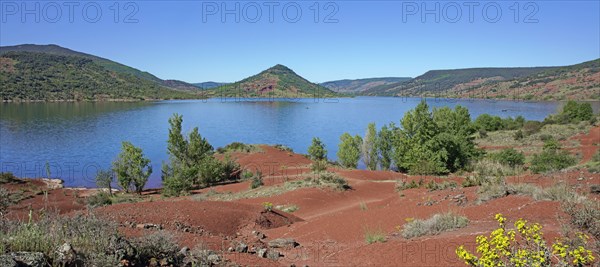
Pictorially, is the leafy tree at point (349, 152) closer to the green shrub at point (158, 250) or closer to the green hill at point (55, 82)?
the green shrub at point (158, 250)

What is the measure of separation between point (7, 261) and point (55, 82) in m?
190

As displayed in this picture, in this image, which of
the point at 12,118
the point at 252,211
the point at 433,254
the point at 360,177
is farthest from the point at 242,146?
the point at 12,118

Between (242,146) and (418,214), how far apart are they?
38.8 m

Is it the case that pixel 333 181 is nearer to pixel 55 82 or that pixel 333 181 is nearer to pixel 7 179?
pixel 7 179

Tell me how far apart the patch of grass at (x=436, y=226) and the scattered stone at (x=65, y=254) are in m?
7.18

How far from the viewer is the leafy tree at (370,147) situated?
3925 centimetres

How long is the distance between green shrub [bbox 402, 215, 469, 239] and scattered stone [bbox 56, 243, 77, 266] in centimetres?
718

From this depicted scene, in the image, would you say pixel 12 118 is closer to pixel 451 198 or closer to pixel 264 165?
pixel 264 165

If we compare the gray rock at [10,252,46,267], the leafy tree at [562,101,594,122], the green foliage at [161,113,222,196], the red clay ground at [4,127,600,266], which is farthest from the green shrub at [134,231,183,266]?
the leafy tree at [562,101,594,122]

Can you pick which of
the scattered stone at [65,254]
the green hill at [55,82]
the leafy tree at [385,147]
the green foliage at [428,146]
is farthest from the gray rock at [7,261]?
the green hill at [55,82]

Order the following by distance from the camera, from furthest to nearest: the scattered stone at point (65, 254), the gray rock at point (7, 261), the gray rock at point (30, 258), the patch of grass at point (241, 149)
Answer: the patch of grass at point (241, 149), the scattered stone at point (65, 254), the gray rock at point (30, 258), the gray rock at point (7, 261)

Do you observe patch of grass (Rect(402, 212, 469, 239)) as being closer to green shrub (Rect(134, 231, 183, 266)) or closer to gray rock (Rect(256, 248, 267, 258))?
gray rock (Rect(256, 248, 267, 258))

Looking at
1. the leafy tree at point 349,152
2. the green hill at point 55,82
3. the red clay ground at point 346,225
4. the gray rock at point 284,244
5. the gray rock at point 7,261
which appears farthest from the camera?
the green hill at point 55,82

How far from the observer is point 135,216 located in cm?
A: 1091
